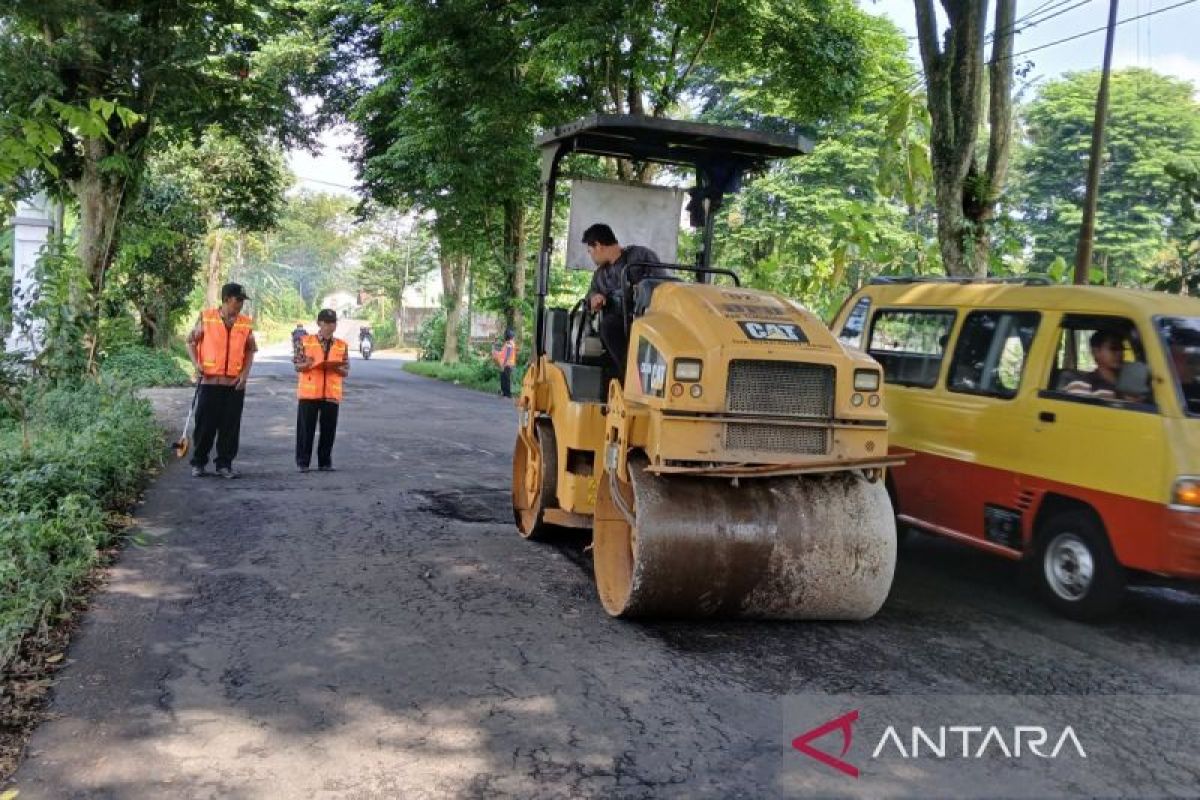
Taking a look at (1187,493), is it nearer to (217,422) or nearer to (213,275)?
(217,422)

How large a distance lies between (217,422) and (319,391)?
3.50 ft

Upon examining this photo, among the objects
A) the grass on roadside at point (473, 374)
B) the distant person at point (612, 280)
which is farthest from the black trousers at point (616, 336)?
the grass on roadside at point (473, 374)

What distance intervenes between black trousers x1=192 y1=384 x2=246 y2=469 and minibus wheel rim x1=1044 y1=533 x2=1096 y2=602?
7.16 metres

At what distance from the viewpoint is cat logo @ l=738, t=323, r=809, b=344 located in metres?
5.25

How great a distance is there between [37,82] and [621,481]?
24.1 ft

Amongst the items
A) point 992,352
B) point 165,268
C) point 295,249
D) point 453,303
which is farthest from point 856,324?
point 295,249

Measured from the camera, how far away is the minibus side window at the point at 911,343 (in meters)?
7.27

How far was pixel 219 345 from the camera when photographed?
9430mm

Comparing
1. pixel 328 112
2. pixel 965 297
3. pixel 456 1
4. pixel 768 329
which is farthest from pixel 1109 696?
pixel 328 112

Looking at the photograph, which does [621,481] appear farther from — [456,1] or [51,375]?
[456,1]

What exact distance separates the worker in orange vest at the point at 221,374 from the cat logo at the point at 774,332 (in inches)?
230

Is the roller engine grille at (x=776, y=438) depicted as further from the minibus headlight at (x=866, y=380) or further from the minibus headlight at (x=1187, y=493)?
the minibus headlight at (x=1187, y=493)

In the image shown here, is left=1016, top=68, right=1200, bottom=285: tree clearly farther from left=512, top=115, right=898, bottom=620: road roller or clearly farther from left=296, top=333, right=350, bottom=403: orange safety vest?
left=512, top=115, right=898, bottom=620: road roller

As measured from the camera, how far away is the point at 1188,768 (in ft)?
12.6
